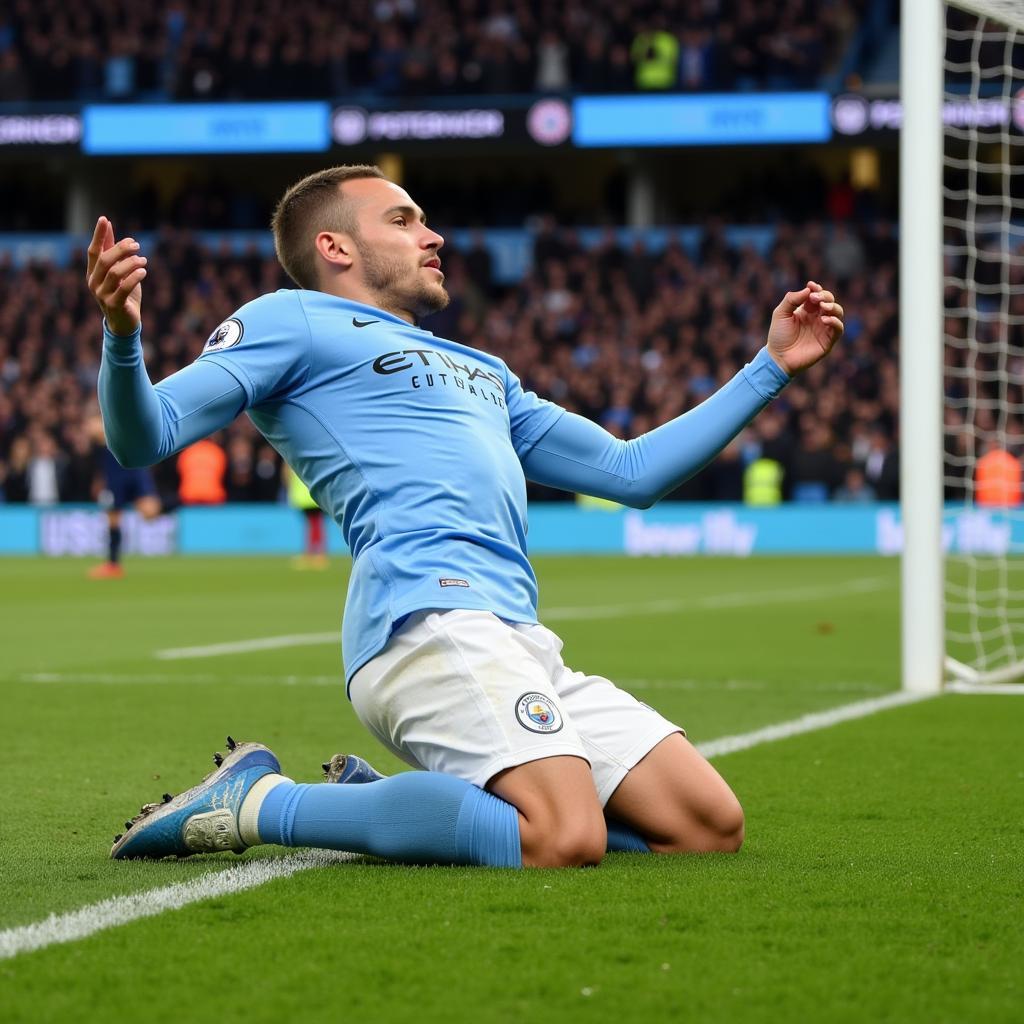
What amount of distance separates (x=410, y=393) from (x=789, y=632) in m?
7.60

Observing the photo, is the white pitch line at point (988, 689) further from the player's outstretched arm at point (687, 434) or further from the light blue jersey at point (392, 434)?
the light blue jersey at point (392, 434)

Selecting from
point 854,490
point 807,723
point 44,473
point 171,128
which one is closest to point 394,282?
point 807,723

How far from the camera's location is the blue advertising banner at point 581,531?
2362 cm

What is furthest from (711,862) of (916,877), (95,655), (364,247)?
(95,655)

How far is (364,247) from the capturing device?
13.4 feet

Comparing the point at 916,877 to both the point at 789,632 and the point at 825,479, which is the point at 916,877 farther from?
the point at 825,479

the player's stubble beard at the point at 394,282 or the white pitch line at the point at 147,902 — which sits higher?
the player's stubble beard at the point at 394,282

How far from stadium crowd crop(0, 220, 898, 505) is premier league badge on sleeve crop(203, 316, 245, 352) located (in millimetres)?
20363

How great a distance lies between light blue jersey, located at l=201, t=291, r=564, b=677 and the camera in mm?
3820

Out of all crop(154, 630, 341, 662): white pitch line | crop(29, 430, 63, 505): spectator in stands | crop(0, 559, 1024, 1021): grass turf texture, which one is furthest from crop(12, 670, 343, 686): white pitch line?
crop(29, 430, 63, 505): spectator in stands

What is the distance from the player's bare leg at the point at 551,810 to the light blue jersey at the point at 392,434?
0.37m

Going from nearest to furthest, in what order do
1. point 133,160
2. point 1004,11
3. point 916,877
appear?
point 916,877 → point 1004,11 → point 133,160

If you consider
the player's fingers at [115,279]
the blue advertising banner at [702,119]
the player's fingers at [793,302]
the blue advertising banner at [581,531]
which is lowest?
the blue advertising banner at [581,531]

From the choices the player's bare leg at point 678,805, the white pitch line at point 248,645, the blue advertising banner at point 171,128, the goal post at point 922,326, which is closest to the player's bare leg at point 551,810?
the player's bare leg at point 678,805
